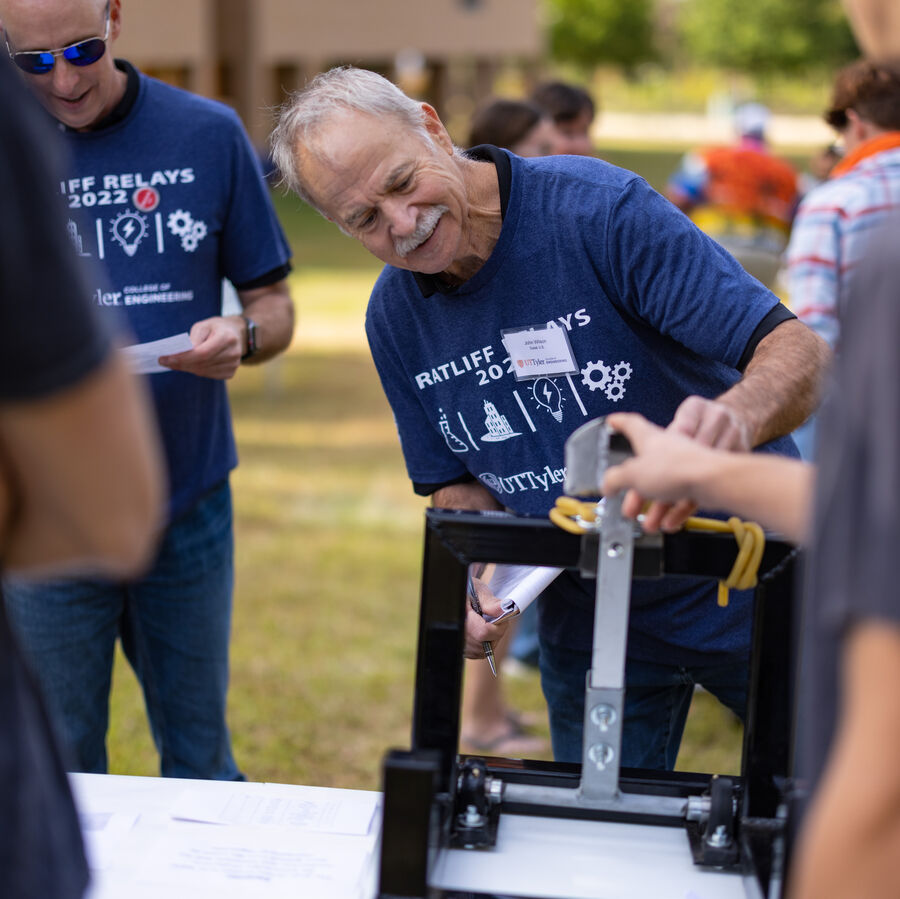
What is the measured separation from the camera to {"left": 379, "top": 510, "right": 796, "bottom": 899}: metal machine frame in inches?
49.2

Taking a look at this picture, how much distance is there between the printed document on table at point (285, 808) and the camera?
1.43m

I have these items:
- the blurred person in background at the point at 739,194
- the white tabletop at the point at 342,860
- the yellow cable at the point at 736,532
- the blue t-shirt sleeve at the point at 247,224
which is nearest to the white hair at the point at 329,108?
the blue t-shirt sleeve at the point at 247,224

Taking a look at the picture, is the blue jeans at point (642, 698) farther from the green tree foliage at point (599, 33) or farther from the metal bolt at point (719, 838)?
the green tree foliage at point (599, 33)

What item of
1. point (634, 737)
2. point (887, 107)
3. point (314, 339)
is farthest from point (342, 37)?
point (634, 737)

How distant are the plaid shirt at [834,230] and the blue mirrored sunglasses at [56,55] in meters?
1.80

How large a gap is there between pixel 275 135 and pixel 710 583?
95 centimetres

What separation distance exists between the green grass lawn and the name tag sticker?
1876mm

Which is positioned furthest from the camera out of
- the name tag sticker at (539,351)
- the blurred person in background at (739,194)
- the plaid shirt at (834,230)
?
the blurred person in background at (739,194)

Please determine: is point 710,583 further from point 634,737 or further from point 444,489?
point 444,489

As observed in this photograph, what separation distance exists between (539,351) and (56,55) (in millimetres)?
977

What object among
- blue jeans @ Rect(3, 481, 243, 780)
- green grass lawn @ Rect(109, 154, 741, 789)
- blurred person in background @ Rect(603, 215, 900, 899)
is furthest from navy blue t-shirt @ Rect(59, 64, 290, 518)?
blurred person in background @ Rect(603, 215, 900, 899)

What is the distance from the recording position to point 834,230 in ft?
9.69

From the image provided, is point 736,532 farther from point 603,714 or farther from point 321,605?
point 321,605

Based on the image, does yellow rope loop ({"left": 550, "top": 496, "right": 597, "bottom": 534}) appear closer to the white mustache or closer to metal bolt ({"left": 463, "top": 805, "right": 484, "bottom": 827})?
metal bolt ({"left": 463, "top": 805, "right": 484, "bottom": 827})
